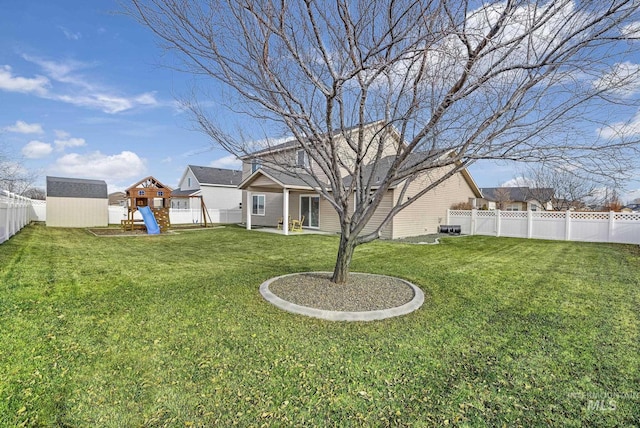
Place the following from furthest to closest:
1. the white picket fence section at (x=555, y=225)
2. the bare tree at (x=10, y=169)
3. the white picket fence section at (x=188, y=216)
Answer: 1. the white picket fence section at (x=188, y=216)
2. the bare tree at (x=10, y=169)
3. the white picket fence section at (x=555, y=225)

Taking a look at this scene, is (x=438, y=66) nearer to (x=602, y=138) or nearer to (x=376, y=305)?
(x=602, y=138)

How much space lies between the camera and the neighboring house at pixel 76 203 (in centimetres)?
1786

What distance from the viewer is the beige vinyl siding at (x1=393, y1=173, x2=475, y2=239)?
47.0ft

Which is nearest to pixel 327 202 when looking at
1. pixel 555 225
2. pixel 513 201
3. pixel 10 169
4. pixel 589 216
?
pixel 555 225

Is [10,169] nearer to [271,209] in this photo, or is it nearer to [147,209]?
[147,209]

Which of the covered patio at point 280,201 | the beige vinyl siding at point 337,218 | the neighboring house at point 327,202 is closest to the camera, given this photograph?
the beige vinyl siding at point 337,218

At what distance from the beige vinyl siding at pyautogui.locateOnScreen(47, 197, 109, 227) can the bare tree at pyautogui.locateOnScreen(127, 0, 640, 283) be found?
59.9 ft

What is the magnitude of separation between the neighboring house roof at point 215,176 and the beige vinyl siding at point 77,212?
9.07 metres

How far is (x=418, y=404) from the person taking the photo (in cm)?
242

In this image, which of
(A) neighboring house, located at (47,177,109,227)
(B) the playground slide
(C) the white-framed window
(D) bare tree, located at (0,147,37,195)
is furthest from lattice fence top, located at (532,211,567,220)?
(D) bare tree, located at (0,147,37,195)

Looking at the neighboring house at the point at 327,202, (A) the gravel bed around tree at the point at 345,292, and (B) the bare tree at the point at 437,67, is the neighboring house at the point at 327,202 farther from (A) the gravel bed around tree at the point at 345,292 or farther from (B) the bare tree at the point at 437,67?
(B) the bare tree at the point at 437,67

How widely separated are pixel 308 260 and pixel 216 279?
2.94m

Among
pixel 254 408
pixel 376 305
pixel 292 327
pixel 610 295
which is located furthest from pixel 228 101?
pixel 610 295

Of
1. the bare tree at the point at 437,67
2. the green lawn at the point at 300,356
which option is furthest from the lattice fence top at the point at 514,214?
the bare tree at the point at 437,67
